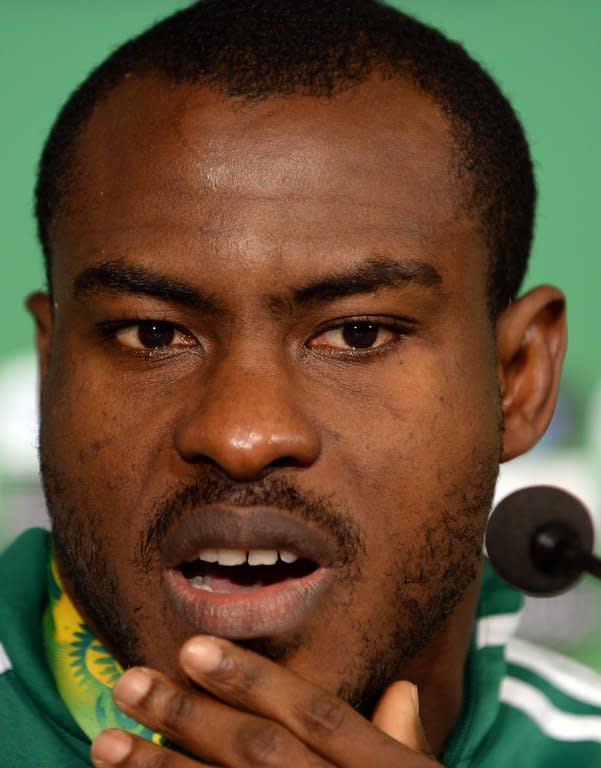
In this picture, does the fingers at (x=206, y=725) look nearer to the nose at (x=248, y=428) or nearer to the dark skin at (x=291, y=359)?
the dark skin at (x=291, y=359)

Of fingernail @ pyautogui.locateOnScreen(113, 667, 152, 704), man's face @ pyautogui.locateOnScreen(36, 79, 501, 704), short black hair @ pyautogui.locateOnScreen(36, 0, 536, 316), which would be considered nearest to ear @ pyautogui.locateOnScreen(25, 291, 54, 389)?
short black hair @ pyautogui.locateOnScreen(36, 0, 536, 316)

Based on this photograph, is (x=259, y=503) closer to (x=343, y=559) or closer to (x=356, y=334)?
(x=343, y=559)

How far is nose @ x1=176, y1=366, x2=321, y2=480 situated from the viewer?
1427mm

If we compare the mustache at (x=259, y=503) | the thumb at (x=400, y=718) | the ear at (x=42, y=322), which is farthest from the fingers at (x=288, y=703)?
the ear at (x=42, y=322)

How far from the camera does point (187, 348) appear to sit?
1592 millimetres

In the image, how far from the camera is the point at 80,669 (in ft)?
5.67

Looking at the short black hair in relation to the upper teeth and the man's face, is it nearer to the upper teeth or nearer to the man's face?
the man's face

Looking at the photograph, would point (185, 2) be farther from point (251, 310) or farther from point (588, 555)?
point (588, 555)

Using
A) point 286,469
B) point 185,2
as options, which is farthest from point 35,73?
point 286,469

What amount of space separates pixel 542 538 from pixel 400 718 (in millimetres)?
282

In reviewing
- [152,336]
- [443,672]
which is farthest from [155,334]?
[443,672]

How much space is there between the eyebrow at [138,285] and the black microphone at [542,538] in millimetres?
452

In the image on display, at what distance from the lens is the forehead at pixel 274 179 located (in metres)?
1.55

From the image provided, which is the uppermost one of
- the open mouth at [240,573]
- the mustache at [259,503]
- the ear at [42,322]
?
the ear at [42,322]
